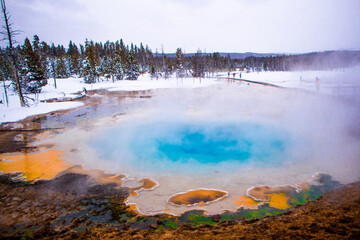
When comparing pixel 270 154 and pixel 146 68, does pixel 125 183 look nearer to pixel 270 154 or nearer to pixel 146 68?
pixel 270 154

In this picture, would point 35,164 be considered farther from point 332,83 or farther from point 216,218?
point 332,83

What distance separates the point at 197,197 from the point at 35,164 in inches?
247

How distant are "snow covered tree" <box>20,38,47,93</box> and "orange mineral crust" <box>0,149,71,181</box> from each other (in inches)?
908

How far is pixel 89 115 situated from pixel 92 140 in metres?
6.72

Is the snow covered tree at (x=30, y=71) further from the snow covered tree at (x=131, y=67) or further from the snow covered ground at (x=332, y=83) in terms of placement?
the snow covered ground at (x=332, y=83)

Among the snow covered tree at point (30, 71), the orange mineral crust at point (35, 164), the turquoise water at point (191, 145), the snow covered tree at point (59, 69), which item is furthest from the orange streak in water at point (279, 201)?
the snow covered tree at point (59, 69)

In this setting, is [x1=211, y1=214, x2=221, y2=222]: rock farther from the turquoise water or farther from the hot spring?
the turquoise water

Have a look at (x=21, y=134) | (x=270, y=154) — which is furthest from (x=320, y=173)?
(x=21, y=134)

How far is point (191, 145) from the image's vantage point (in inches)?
383

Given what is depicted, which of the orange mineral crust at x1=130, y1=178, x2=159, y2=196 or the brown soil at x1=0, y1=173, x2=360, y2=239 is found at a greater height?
the brown soil at x1=0, y1=173, x2=360, y2=239

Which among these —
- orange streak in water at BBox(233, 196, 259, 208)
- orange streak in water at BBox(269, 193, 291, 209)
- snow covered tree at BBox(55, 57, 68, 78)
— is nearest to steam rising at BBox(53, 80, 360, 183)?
orange streak in water at BBox(269, 193, 291, 209)

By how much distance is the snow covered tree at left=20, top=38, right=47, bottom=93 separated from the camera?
26922 millimetres

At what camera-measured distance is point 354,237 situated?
314 cm

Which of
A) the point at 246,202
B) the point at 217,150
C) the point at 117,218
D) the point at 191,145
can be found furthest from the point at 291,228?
the point at 191,145
